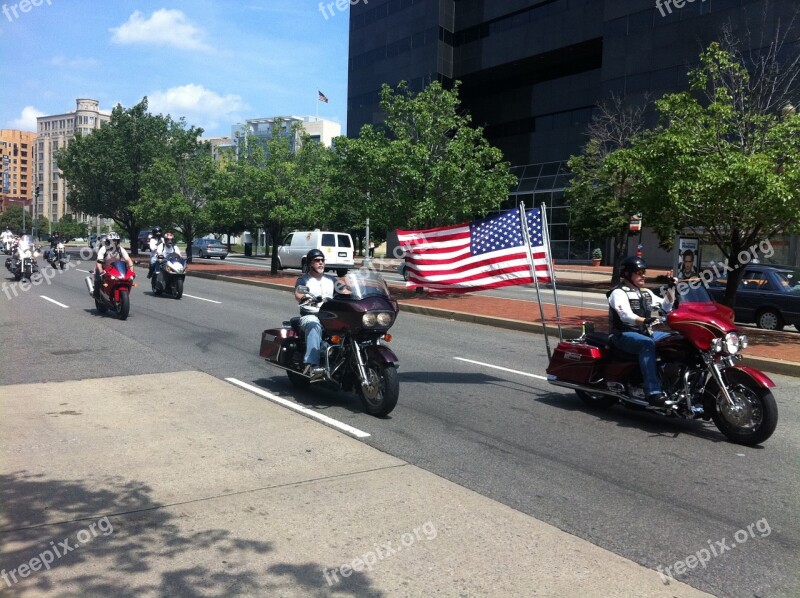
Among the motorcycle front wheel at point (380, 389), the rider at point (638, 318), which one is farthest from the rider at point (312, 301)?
the rider at point (638, 318)

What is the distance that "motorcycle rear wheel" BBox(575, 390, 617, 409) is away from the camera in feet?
24.8

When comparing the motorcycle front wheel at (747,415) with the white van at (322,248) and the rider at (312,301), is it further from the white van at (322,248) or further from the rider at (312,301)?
the white van at (322,248)

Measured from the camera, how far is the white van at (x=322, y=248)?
110 ft

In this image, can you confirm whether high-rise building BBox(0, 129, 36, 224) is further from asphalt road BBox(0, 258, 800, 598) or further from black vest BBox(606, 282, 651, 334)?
black vest BBox(606, 282, 651, 334)

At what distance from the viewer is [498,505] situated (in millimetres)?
4602

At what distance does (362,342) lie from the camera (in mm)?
7105

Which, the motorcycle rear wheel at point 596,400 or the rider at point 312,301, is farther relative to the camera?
the motorcycle rear wheel at point 596,400

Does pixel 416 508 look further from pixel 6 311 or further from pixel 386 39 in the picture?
pixel 386 39

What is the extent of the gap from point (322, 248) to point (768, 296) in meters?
21.6

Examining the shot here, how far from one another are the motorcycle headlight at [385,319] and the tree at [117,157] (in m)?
39.9

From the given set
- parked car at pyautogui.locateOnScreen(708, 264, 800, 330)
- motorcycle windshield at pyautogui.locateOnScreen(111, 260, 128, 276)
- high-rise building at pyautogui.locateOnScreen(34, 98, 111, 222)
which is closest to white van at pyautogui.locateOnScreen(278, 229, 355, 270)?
motorcycle windshield at pyautogui.locateOnScreen(111, 260, 128, 276)

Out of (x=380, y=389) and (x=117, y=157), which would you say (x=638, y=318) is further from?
(x=117, y=157)

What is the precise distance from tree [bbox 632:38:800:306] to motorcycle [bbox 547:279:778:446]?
585 cm

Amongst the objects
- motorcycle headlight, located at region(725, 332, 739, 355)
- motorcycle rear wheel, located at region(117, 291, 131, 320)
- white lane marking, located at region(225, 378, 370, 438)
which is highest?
motorcycle headlight, located at region(725, 332, 739, 355)
